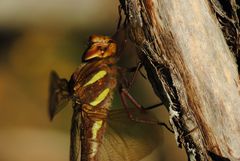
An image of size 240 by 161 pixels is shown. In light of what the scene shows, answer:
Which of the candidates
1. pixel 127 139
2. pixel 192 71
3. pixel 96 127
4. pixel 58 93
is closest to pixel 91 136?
pixel 96 127

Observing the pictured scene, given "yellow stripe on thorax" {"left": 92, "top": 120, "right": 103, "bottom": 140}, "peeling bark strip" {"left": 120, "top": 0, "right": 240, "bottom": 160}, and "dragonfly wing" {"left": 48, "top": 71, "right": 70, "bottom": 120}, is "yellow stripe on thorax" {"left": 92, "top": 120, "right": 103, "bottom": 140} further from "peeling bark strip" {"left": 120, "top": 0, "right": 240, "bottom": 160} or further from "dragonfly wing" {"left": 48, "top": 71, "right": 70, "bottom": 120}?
"peeling bark strip" {"left": 120, "top": 0, "right": 240, "bottom": 160}

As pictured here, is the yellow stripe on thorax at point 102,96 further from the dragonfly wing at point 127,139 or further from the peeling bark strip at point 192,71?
the peeling bark strip at point 192,71

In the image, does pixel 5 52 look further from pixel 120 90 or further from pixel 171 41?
pixel 171 41

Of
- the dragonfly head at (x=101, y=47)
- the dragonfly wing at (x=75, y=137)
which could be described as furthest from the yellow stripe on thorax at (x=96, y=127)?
the dragonfly head at (x=101, y=47)

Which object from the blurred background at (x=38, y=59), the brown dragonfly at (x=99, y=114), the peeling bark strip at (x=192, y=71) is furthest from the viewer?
the blurred background at (x=38, y=59)

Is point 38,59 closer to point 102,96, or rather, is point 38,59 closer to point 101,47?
point 102,96

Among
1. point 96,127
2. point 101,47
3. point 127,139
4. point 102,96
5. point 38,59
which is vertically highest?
point 38,59

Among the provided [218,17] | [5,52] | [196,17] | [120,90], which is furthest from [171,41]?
[5,52]
